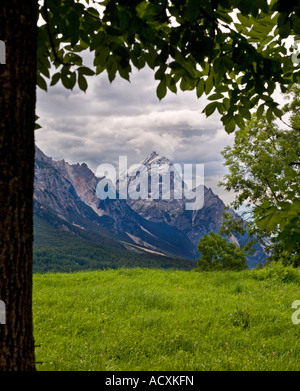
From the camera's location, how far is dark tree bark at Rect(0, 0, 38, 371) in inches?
76.3

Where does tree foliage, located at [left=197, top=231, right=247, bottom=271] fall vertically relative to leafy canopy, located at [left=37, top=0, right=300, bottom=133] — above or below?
below

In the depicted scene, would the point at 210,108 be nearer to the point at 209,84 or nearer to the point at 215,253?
the point at 209,84

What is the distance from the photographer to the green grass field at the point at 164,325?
4461 mm

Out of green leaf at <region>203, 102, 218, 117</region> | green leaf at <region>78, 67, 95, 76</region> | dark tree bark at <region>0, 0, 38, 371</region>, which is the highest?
green leaf at <region>78, 67, 95, 76</region>

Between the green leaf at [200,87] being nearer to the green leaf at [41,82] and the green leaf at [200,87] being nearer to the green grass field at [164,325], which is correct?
the green leaf at [41,82]

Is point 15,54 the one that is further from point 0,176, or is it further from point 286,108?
point 286,108

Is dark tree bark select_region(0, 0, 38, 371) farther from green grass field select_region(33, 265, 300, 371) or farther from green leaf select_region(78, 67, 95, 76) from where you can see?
green leaf select_region(78, 67, 95, 76)

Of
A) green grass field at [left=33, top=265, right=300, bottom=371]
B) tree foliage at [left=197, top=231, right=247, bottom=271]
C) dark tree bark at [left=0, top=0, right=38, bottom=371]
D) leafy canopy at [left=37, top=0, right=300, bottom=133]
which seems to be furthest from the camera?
tree foliage at [left=197, top=231, right=247, bottom=271]

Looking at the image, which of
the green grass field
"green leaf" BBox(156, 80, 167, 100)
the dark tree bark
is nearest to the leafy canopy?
"green leaf" BBox(156, 80, 167, 100)

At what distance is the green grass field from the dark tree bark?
0.53 metres

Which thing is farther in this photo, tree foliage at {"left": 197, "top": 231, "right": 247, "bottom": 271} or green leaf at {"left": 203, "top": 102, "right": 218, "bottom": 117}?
tree foliage at {"left": 197, "top": 231, "right": 247, "bottom": 271}

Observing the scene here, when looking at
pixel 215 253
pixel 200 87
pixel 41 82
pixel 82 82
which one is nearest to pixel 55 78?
pixel 41 82

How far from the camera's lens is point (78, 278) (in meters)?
9.80

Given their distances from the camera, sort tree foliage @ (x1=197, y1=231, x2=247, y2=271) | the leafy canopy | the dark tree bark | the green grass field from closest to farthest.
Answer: the dark tree bark
the leafy canopy
the green grass field
tree foliage @ (x1=197, y1=231, x2=247, y2=271)
